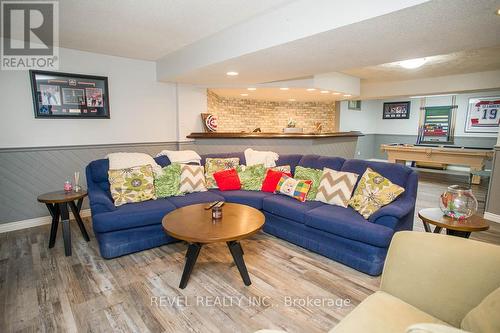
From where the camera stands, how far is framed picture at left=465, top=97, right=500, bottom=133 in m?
→ 6.86

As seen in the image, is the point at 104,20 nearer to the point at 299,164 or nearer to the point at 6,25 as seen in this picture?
the point at 6,25

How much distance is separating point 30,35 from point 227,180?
280 cm

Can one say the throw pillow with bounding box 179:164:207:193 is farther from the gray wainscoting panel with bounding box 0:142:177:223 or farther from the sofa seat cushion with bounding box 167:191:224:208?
the gray wainscoting panel with bounding box 0:142:177:223

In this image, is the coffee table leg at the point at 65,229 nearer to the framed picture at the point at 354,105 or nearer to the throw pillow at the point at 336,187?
the throw pillow at the point at 336,187

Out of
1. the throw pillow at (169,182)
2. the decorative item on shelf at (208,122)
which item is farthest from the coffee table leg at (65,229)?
the decorative item on shelf at (208,122)

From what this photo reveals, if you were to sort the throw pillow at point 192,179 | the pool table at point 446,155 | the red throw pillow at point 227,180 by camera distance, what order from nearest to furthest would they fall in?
the throw pillow at point 192,179, the red throw pillow at point 227,180, the pool table at point 446,155

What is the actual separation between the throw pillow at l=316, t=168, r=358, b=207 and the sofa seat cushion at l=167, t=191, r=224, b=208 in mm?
1205

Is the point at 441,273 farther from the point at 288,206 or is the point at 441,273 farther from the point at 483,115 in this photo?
the point at 483,115

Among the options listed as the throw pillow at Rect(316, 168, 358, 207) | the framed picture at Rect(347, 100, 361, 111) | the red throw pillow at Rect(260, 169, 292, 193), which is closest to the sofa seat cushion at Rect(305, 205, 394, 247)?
the throw pillow at Rect(316, 168, 358, 207)

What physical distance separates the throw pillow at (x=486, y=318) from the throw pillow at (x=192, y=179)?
→ 2.83 m

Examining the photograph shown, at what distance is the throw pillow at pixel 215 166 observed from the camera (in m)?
3.61

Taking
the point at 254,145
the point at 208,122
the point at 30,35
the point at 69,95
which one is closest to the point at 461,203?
the point at 254,145

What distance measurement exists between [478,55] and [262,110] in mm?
4228

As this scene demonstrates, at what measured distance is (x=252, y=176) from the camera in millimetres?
3641
